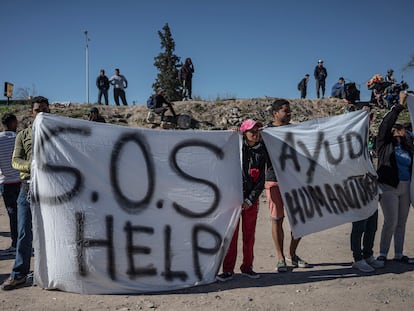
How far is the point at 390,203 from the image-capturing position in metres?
4.75

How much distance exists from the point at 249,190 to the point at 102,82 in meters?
13.6

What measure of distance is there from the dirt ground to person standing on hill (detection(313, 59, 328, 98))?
14.9 meters

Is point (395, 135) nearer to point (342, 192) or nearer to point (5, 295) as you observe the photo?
point (342, 192)

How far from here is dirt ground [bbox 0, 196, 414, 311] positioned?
3496 millimetres

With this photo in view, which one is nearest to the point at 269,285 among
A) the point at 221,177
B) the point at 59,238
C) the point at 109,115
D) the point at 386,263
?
the point at 221,177

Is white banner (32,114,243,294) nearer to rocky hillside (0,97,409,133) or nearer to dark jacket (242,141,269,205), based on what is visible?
dark jacket (242,141,269,205)

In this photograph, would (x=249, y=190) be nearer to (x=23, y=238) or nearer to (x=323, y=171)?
(x=323, y=171)

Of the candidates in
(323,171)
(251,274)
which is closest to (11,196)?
(251,274)

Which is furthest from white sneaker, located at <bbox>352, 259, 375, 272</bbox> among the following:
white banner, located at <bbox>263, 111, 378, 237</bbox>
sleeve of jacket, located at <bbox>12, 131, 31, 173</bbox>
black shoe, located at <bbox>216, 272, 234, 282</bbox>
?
sleeve of jacket, located at <bbox>12, 131, 31, 173</bbox>

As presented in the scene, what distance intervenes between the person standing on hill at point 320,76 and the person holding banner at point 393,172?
46.7 feet

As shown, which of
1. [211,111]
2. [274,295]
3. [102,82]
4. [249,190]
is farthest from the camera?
[211,111]

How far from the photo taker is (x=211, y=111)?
16641 mm

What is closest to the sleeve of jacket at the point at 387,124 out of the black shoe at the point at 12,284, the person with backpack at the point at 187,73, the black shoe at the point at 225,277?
the black shoe at the point at 225,277

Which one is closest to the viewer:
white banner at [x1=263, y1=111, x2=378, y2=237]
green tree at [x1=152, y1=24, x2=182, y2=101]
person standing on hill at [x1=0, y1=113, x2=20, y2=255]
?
white banner at [x1=263, y1=111, x2=378, y2=237]
